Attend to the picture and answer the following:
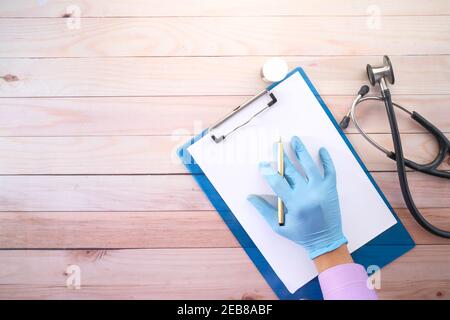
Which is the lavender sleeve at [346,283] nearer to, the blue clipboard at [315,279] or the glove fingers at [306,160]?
the blue clipboard at [315,279]

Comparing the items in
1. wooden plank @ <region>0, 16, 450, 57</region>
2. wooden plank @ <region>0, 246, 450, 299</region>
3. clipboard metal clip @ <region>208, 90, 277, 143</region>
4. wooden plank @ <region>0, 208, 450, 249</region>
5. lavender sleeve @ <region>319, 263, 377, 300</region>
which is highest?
wooden plank @ <region>0, 16, 450, 57</region>

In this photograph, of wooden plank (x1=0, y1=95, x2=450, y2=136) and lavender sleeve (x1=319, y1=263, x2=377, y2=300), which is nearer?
lavender sleeve (x1=319, y1=263, x2=377, y2=300)

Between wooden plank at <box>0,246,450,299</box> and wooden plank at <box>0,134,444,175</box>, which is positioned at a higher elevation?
wooden plank at <box>0,134,444,175</box>

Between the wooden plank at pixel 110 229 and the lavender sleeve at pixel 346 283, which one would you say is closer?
the lavender sleeve at pixel 346 283

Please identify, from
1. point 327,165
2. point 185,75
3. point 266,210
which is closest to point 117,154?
point 185,75

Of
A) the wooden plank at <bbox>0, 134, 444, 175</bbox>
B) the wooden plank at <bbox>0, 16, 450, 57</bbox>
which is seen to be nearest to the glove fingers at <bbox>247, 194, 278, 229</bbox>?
the wooden plank at <bbox>0, 134, 444, 175</bbox>

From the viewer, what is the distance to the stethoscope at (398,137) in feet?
2.80

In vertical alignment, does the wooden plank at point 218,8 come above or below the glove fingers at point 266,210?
above

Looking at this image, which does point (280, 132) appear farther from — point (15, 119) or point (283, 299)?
point (15, 119)

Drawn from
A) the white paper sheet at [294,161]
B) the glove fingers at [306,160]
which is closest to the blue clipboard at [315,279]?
the white paper sheet at [294,161]

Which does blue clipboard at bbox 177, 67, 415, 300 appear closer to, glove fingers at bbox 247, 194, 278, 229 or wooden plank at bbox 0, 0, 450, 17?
glove fingers at bbox 247, 194, 278, 229

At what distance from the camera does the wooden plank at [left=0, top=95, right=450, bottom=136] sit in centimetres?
92

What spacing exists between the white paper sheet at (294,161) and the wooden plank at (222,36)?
12 cm
